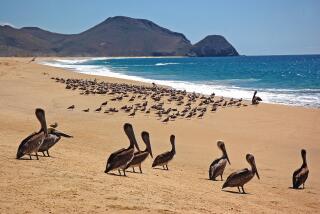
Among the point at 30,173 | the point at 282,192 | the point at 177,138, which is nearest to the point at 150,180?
the point at 30,173

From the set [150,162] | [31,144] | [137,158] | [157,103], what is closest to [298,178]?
[137,158]

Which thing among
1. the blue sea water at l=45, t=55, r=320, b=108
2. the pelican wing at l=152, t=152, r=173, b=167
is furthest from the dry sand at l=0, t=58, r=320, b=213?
the blue sea water at l=45, t=55, r=320, b=108

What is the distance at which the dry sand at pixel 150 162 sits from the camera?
6.90 metres

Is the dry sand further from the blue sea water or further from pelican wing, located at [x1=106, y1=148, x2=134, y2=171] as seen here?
the blue sea water

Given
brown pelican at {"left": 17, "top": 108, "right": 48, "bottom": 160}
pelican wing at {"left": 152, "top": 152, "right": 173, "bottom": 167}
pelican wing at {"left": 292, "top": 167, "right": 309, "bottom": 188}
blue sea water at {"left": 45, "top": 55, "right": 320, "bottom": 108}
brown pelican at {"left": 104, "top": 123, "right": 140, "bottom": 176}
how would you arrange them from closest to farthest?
brown pelican at {"left": 104, "top": 123, "right": 140, "bottom": 176} → brown pelican at {"left": 17, "top": 108, "right": 48, "bottom": 160} → pelican wing at {"left": 292, "top": 167, "right": 309, "bottom": 188} → pelican wing at {"left": 152, "top": 152, "right": 173, "bottom": 167} → blue sea water at {"left": 45, "top": 55, "right": 320, "bottom": 108}

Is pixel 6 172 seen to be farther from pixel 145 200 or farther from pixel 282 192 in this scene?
pixel 282 192

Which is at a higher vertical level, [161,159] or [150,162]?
[161,159]

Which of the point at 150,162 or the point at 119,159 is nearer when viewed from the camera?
the point at 119,159

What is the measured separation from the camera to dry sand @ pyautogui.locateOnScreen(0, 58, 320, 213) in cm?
690

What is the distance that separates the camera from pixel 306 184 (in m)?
11.7

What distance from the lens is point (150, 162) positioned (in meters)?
12.6

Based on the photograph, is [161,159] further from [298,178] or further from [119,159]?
[298,178]

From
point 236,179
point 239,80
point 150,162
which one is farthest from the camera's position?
point 239,80

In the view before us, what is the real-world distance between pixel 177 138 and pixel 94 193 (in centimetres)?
959
